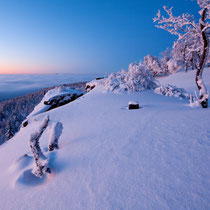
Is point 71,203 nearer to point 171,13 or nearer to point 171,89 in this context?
point 171,13

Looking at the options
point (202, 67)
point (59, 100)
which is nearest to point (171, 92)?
point (202, 67)

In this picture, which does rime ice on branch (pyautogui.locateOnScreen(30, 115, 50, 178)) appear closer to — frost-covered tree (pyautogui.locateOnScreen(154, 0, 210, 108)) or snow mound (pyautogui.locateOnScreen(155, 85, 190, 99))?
frost-covered tree (pyautogui.locateOnScreen(154, 0, 210, 108))

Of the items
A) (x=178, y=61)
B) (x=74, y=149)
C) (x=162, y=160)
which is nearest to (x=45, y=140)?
(x=74, y=149)

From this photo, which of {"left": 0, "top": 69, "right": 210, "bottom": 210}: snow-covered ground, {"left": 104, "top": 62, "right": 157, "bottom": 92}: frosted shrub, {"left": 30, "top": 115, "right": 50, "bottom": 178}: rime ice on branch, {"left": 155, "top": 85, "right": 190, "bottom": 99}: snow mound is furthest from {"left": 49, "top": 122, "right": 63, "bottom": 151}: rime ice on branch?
{"left": 155, "top": 85, "right": 190, "bottom": 99}: snow mound

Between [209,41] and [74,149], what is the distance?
6307mm

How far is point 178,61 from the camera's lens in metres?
31.9

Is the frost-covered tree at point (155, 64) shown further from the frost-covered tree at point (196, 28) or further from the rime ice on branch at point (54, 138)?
the rime ice on branch at point (54, 138)

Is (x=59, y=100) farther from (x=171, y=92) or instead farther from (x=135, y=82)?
(x=171, y=92)

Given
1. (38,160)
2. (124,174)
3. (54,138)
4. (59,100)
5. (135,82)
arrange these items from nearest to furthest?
(124,174) → (38,160) → (54,138) → (135,82) → (59,100)

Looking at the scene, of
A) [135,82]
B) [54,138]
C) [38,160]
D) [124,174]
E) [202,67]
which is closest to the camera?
[124,174]

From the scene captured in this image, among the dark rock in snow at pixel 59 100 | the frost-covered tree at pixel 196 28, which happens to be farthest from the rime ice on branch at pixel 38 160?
the dark rock in snow at pixel 59 100

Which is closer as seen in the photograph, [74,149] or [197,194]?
[197,194]

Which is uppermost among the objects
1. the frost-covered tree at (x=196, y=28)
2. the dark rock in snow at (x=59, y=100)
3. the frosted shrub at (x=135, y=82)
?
the frost-covered tree at (x=196, y=28)

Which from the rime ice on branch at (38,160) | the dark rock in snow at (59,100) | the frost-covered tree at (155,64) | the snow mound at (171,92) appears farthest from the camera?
the frost-covered tree at (155,64)
